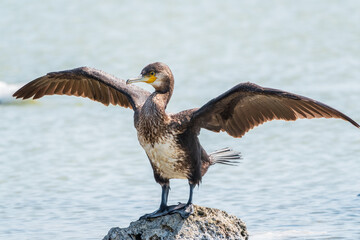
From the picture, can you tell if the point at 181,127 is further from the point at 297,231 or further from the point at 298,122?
the point at 298,122

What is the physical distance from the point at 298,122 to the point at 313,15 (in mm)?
7166

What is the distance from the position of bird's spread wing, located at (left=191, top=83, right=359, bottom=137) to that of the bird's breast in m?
0.29

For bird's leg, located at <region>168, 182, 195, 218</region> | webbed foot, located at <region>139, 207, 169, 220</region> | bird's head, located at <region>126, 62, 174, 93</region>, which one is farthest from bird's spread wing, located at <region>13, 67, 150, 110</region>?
bird's leg, located at <region>168, 182, 195, 218</region>

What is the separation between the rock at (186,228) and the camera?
6.45 meters

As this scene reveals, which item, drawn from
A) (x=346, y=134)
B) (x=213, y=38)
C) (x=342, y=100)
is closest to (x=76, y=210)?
(x=346, y=134)

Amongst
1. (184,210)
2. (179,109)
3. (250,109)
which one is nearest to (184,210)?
(184,210)

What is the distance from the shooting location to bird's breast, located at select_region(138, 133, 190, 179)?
661 centimetres

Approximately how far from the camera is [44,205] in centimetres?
891

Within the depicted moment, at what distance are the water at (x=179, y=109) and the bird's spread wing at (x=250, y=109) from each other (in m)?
1.19

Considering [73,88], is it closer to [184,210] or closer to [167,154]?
[167,154]

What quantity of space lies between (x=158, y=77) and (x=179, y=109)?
18.4ft

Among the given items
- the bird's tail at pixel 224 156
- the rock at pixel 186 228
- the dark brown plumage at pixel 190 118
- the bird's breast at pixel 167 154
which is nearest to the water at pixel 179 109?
the bird's tail at pixel 224 156

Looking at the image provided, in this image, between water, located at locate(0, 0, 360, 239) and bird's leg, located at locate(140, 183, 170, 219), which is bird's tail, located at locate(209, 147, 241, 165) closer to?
water, located at locate(0, 0, 360, 239)

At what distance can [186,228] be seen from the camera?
6.48m
